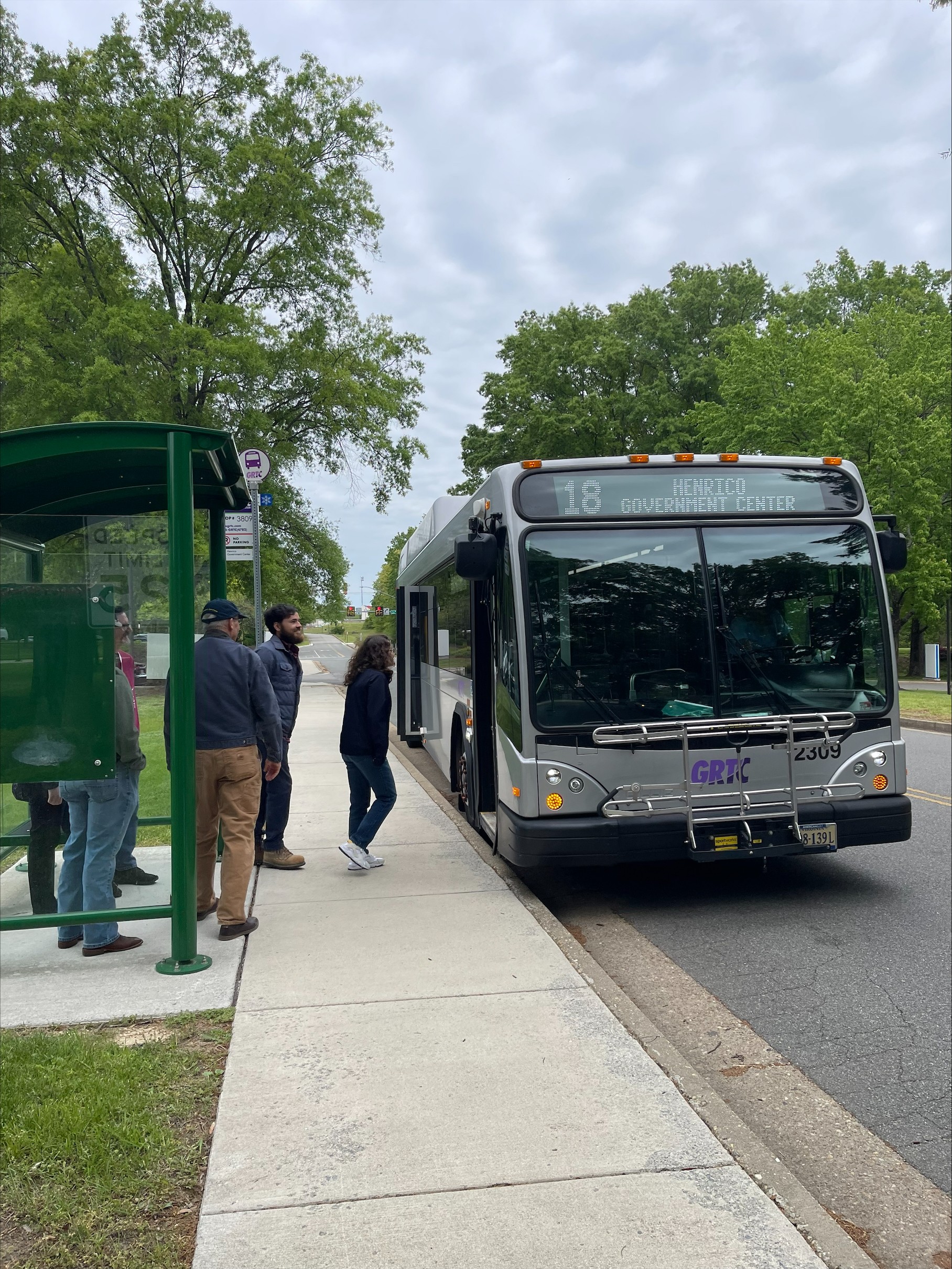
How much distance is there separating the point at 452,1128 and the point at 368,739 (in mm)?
4031

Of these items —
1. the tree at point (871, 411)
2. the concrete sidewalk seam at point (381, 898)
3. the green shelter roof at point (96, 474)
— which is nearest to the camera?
the green shelter roof at point (96, 474)

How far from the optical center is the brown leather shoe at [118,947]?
217 inches

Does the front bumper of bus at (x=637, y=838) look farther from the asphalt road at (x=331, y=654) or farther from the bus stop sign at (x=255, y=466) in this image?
the asphalt road at (x=331, y=654)

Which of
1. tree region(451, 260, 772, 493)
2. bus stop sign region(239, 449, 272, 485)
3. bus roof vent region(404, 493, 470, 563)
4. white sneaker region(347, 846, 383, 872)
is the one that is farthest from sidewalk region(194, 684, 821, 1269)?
tree region(451, 260, 772, 493)

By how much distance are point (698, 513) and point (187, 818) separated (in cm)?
373

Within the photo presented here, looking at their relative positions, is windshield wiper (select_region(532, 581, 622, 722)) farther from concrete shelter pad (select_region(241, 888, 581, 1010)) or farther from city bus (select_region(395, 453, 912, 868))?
concrete shelter pad (select_region(241, 888, 581, 1010))

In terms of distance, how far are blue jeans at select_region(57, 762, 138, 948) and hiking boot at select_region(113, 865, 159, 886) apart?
118 centimetres

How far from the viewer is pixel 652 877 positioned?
766 cm

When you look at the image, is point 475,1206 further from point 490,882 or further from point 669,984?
point 490,882

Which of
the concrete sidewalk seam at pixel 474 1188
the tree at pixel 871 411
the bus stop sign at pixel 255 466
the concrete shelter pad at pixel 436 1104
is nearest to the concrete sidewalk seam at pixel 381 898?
the concrete shelter pad at pixel 436 1104

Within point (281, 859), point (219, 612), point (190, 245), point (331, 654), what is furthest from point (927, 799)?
point (331, 654)

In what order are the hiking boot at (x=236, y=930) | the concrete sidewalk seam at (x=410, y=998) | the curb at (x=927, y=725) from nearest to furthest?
1. the concrete sidewalk seam at (x=410, y=998)
2. the hiking boot at (x=236, y=930)
3. the curb at (x=927, y=725)

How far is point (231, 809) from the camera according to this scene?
5.82 m

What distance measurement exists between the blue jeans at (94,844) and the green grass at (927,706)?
598 inches
